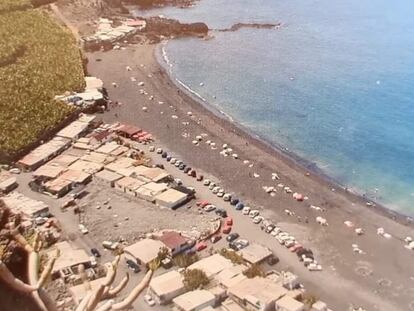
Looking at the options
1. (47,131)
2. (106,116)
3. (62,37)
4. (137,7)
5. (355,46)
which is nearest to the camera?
(47,131)

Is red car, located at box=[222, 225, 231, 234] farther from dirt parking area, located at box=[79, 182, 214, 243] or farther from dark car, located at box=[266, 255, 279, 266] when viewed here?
dark car, located at box=[266, 255, 279, 266]

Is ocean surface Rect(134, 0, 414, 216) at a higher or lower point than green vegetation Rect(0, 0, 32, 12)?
lower

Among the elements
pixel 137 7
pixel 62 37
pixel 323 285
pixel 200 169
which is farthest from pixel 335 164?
pixel 137 7

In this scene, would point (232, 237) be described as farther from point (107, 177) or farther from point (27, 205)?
point (27, 205)

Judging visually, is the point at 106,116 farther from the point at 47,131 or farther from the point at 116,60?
the point at 116,60

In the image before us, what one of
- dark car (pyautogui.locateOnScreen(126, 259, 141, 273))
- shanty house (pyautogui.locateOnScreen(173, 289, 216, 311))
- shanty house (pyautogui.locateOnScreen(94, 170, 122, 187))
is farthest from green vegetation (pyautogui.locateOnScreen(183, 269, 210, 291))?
shanty house (pyautogui.locateOnScreen(94, 170, 122, 187))

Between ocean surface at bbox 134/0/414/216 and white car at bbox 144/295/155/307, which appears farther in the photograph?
ocean surface at bbox 134/0/414/216

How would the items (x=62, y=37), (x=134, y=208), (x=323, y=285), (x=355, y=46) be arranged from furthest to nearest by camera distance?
1. (x=355, y=46)
2. (x=62, y=37)
3. (x=134, y=208)
4. (x=323, y=285)
